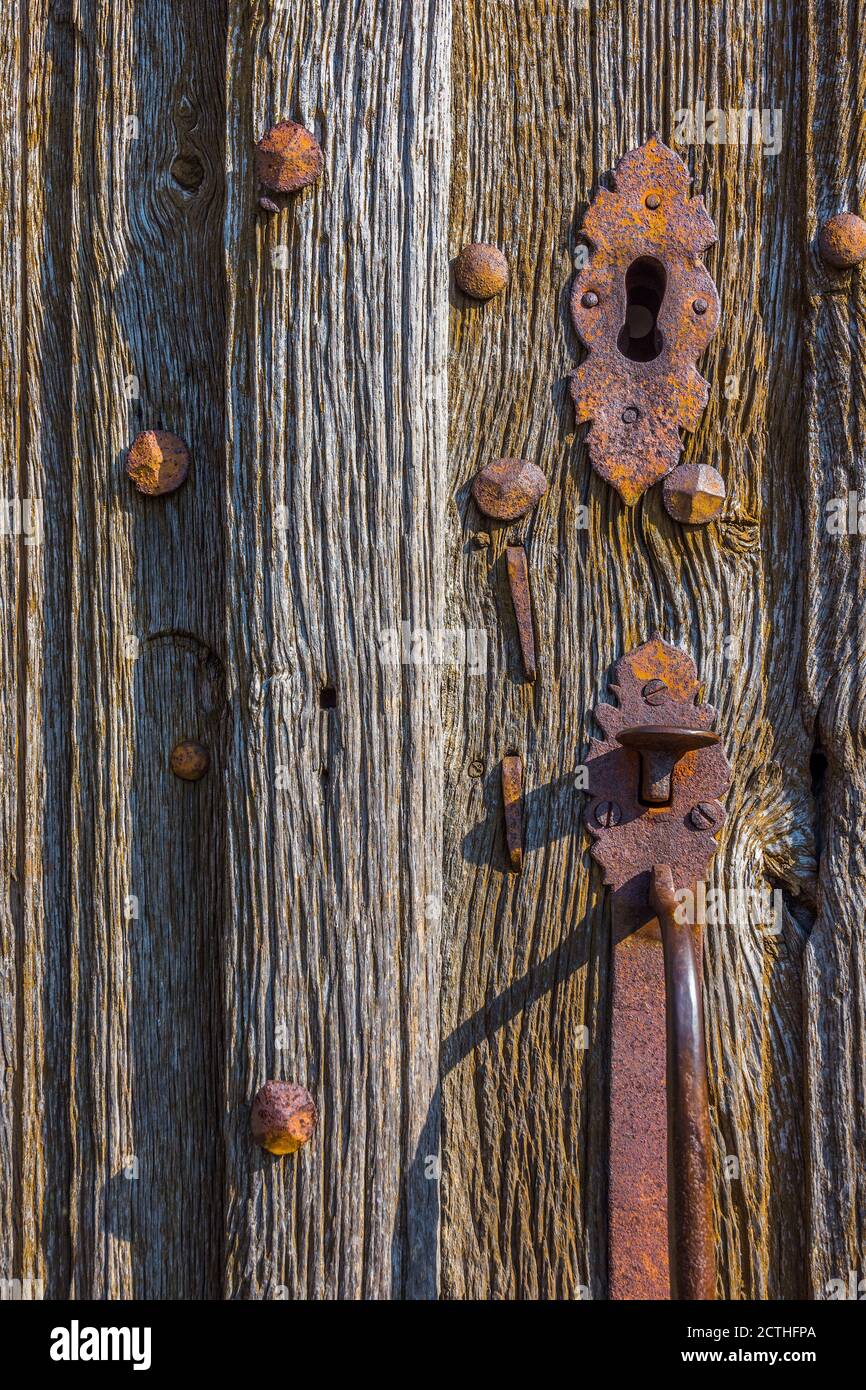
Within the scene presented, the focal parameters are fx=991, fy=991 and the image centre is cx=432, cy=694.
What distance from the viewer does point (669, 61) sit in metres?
0.89

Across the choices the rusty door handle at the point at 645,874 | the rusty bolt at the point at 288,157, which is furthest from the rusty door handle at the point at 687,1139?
the rusty bolt at the point at 288,157

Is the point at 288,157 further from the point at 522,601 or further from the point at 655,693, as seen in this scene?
the point at 655,693

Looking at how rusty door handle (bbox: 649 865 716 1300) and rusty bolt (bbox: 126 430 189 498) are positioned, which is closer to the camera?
rusty door handle (bbox: 649 865 716 1300)

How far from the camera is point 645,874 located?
878 millimetres

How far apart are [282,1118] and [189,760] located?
0.32 metres

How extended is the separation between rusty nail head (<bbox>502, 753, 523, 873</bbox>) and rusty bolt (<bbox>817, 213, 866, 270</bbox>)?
1.73 feet

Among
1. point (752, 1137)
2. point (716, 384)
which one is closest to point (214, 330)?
point (716, 384)

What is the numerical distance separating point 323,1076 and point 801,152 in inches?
36.0

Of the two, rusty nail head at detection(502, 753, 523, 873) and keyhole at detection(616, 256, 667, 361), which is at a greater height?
keyhole at detection(616, 256, 667, 361)

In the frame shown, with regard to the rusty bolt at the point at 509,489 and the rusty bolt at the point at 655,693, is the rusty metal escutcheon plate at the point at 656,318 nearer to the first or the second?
the rusty bolt at the point at 509,489

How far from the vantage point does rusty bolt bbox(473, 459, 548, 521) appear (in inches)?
34.9

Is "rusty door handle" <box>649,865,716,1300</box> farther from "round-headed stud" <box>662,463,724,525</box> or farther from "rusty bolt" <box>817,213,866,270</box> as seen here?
"rusty bolt" <box>817,213,866,270</box>

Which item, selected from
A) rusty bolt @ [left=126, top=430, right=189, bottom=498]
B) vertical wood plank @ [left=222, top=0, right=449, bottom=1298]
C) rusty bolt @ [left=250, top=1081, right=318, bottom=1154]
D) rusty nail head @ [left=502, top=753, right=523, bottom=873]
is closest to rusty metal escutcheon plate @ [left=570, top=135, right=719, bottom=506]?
vertical wood plank @ [left=222, top=0, right=449, bottom=1298]

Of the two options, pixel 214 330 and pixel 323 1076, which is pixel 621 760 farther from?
pixel 214 330
